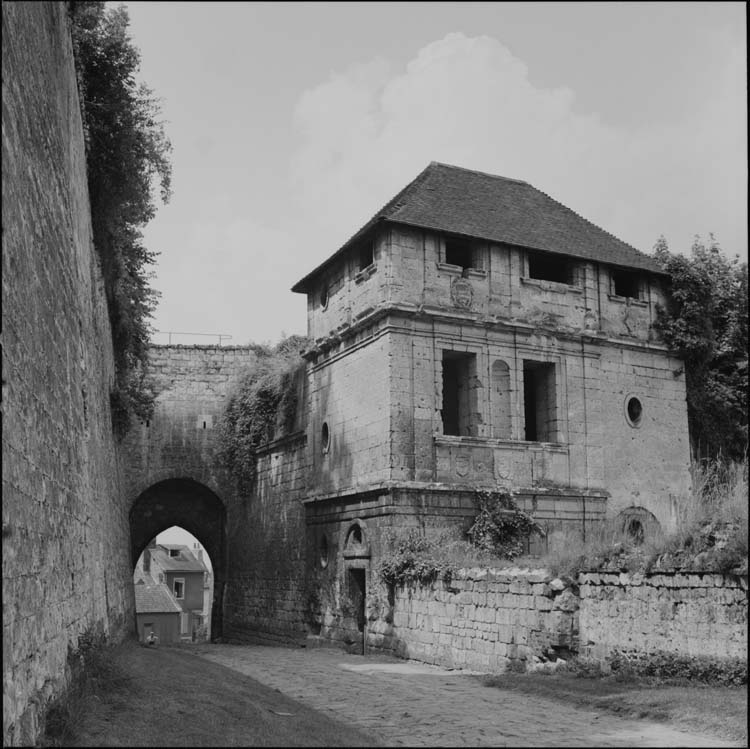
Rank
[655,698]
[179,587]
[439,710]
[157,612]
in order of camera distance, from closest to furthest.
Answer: [655,698] < [439,710] < [157,612] < [179,587]

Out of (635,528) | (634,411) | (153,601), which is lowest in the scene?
(153,601)

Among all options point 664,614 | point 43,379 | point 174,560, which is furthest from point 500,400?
point 174,560

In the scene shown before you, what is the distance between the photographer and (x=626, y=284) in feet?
71.4

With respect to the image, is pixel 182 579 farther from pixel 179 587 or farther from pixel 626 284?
pixel 626 284

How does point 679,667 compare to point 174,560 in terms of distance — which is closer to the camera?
point 679,667

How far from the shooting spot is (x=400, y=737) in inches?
336

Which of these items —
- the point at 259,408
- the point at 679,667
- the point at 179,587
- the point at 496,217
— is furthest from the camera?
the point at 179,587

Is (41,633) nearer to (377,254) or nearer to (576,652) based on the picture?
(576,652)

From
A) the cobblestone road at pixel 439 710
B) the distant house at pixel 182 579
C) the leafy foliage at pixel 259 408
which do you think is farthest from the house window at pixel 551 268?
the distant house at pixel 182 579

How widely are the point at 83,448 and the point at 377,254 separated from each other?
9.29 meters

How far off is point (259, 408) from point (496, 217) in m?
9.19

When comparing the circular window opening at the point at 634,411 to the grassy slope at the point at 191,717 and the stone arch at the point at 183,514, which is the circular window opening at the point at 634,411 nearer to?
the grassy slope at the point at 191,717

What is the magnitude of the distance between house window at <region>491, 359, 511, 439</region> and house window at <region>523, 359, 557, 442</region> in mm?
667

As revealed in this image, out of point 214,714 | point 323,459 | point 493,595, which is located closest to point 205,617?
point 323,459
